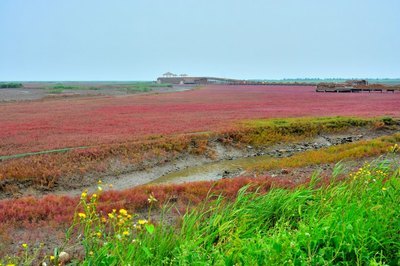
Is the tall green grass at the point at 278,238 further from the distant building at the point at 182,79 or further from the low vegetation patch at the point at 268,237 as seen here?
the distant building at the point at 182,79

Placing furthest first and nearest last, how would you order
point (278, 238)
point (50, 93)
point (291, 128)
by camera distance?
point (50, 93) → point (291, 128) → point (278, 238)

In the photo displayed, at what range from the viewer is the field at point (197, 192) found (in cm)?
598

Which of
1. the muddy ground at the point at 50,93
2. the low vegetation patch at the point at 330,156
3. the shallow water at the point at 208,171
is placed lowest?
the shallow water at the point at 208,171

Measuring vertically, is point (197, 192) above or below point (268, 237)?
Result: below

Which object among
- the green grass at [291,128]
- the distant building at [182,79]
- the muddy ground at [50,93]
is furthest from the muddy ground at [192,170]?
the distant building at [182,79]

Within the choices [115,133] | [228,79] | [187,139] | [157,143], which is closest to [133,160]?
[157,143]

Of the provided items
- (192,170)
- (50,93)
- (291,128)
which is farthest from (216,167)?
(50,93)

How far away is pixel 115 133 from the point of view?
22.7m

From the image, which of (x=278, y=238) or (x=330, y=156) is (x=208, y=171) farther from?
(x=278, y=238)

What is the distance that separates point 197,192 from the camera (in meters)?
11.4

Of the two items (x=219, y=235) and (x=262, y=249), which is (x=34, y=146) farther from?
(x=262, y=249)

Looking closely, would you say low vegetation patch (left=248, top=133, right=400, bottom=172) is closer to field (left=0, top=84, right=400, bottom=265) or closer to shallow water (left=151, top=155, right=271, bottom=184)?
field (left=0, top=84, right=400, bottom=265)

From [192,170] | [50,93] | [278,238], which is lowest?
[192,170]

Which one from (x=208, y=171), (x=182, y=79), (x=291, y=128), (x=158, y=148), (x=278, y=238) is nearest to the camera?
(x=278, y=238)
